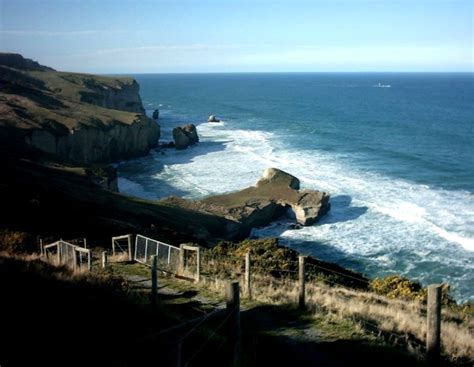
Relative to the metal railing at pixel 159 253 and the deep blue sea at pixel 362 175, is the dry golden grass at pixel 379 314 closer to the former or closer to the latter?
the metal railing at pixel 159 253

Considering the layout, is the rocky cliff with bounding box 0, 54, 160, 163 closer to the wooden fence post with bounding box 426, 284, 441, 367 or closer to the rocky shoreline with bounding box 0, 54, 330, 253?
the rocky shoreline with bounding box 0, 54, 330, 253

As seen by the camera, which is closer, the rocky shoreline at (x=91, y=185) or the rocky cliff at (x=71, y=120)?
the rocky shoreline at (x=91, y=185)

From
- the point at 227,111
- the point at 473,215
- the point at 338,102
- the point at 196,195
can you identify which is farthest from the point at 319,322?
the point at 338,102

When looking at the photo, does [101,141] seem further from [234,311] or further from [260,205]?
[234,311]

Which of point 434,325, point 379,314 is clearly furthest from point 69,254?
point 434,325

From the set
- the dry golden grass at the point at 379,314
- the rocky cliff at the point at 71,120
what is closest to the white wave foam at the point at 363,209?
the rocky cliff at the point at 71,120

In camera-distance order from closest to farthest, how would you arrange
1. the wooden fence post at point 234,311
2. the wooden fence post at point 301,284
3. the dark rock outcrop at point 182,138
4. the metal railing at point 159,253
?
1. the wooden fence post at point 234,311
2. the wooden fence post at point 301,284
3. the metal railing at point 159,253
4. the dark rock outcrop at point 182,138

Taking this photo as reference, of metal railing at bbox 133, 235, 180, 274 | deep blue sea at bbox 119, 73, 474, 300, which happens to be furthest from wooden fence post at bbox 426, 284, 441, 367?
deep blue sea at bbox 119, 73, 474, 300
